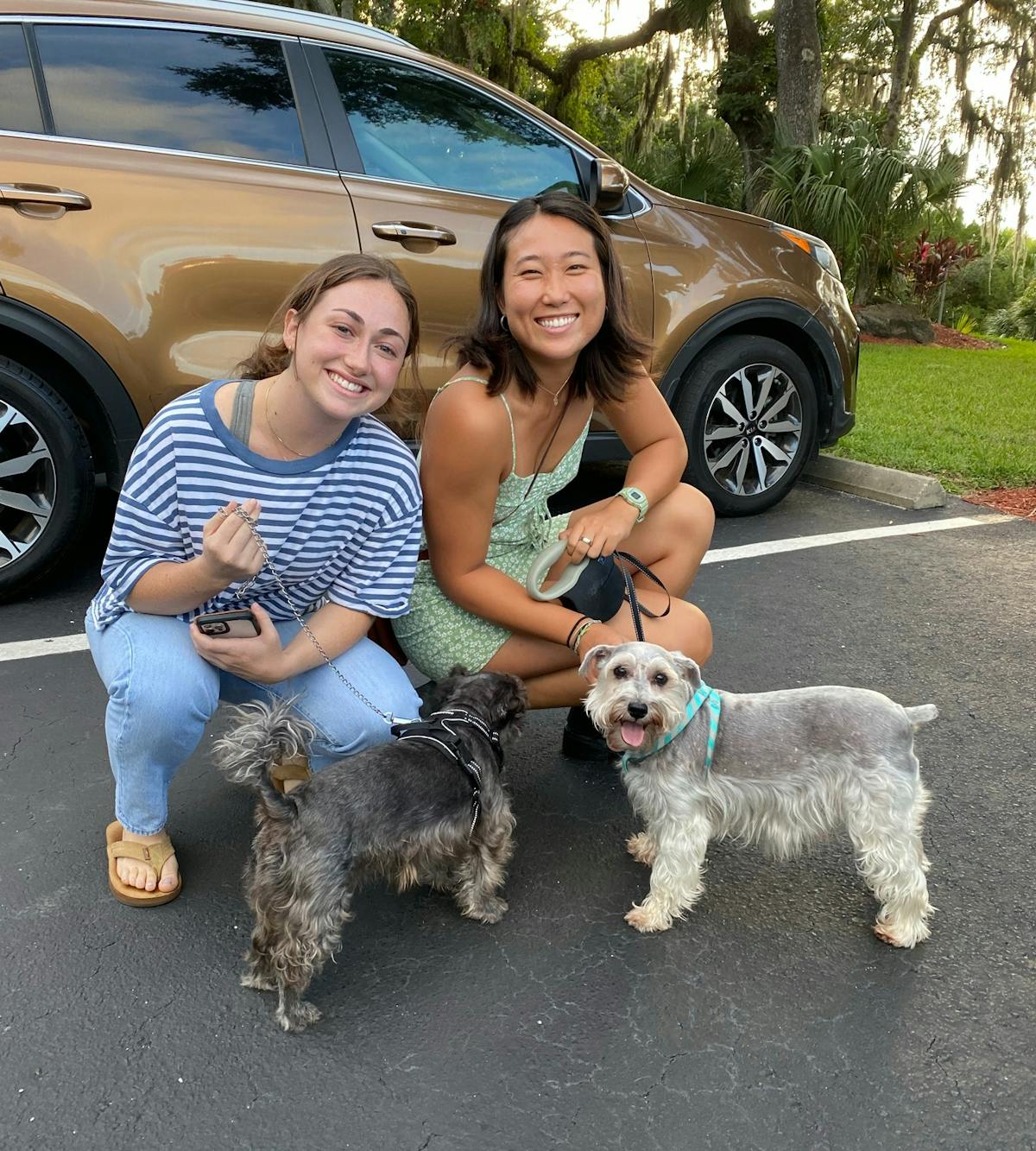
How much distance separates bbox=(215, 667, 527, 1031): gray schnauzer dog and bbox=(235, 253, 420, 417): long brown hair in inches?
41.3

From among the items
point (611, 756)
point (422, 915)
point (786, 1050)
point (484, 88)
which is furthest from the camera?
point (484, 88)

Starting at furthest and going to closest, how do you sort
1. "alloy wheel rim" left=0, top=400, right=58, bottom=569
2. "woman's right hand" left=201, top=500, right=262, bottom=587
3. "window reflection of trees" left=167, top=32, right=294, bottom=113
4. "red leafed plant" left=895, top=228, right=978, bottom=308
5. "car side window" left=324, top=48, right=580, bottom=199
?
"red leafed plant" left=895, top=228, right=978, bottom=308
"car side window" left=324, top=48, right=580, bottom=199
"window reflection of trees" left=167, top=32, right=294, bottom=113
"alloy wheel rim" left=0, top=400, right=58, bottom=569
"woman's right hand" left=201, top=500, right=262, bottom=587

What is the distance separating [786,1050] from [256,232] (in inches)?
152

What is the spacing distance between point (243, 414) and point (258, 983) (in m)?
1.52

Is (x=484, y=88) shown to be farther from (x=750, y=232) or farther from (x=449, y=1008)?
(x=449, y=1008)

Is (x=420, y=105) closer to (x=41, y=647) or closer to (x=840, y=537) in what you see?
(x=41, y=647)

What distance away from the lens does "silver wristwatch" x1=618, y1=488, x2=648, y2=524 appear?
3.13 metres

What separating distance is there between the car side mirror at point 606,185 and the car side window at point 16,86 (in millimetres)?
2638

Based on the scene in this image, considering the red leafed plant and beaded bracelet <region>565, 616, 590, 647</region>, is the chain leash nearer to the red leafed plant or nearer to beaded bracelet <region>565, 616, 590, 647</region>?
beaded bracelet <region>565, 616, 590, 647</region>

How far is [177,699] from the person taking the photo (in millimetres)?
2461

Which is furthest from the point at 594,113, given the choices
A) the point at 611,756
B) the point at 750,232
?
the point at 611,756

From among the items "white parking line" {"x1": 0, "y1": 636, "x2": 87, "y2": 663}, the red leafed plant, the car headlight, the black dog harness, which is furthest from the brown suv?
the red leafed plant

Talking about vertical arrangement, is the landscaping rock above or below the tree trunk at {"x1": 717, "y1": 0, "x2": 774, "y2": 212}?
below

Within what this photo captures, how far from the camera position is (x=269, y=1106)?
201 centimetres
